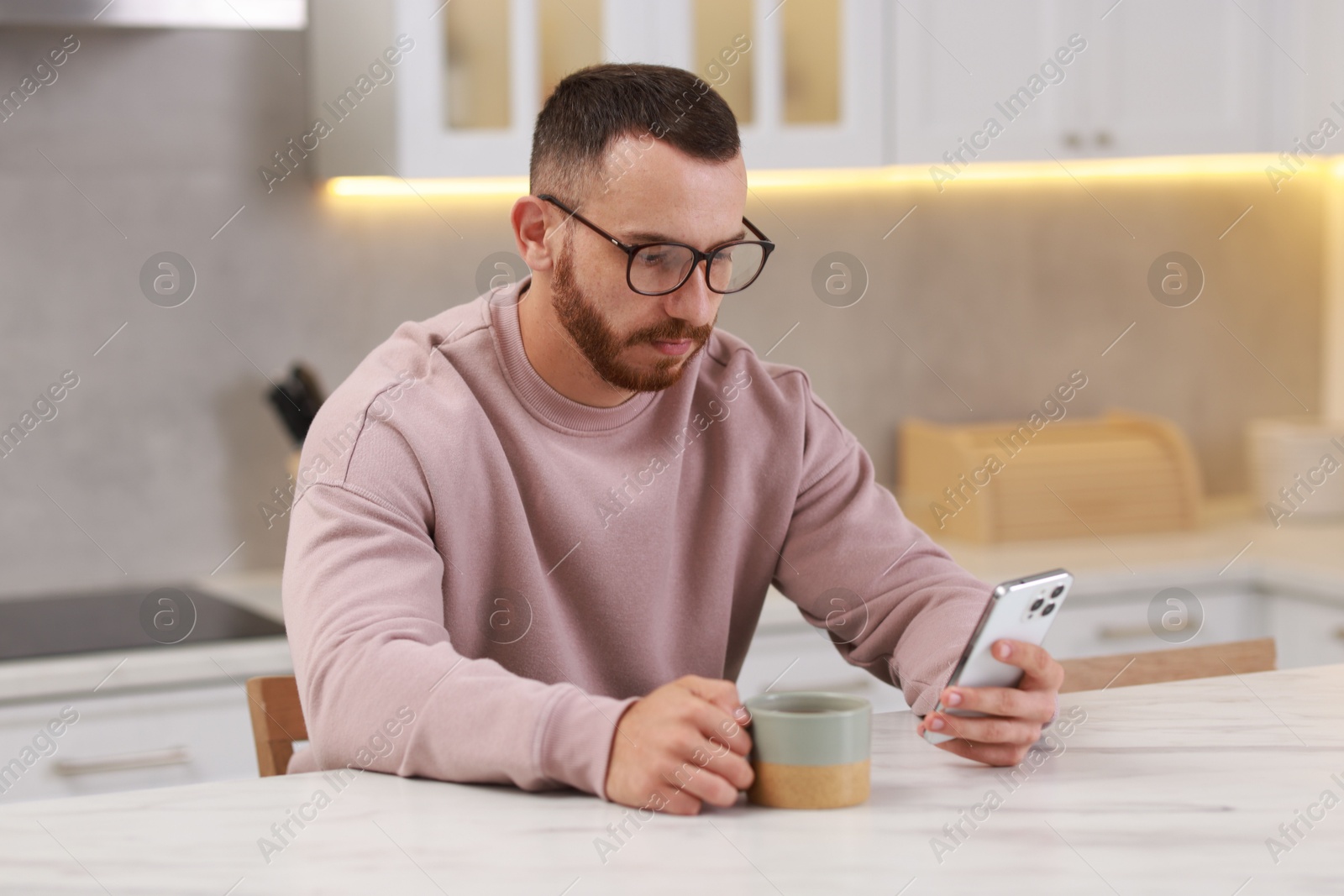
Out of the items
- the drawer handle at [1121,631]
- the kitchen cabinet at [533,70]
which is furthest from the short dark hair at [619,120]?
the drawer handle at [1121,631]

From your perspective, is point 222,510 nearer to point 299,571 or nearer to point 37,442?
point 37,442

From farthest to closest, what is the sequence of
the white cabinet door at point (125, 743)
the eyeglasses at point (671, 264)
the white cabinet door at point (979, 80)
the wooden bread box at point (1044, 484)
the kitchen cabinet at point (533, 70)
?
the wooden bread box at point (1044, 484) < the white cabinet door at point (979, 80) < the kitchen cabinet at point (533, 70) < the white cabinet door at point (125, 743) < the eyeglasses at point (671, 264)

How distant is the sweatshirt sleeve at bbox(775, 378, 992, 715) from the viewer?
127 cm

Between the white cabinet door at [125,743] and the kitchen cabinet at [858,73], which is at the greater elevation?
the kitchen cabinet at [858,73]

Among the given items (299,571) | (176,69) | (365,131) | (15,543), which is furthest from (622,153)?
(15,543)

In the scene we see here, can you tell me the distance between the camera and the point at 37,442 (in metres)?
2.38

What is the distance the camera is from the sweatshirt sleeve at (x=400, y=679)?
3.14 ft

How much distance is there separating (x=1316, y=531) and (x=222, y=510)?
209cm

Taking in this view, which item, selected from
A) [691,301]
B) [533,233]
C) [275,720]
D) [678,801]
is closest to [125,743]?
[275,720]

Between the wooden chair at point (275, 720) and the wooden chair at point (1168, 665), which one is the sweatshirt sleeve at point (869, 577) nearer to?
the wooden chair at point (1168, 665)

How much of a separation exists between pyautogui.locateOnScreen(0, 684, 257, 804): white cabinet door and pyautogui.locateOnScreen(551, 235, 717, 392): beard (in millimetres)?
928

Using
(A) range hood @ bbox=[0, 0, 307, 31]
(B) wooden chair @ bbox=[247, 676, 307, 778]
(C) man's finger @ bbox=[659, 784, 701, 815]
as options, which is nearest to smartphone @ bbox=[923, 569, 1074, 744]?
(C) man's finger @ bbox=[659, 784, 701, 815]

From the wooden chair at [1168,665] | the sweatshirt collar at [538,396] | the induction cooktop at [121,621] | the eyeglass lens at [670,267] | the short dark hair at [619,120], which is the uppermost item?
the short dark hair at [619,120]

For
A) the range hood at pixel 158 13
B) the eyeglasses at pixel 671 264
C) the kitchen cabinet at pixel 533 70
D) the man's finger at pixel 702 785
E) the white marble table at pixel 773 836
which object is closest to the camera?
the white marble table at pixel 773 836
